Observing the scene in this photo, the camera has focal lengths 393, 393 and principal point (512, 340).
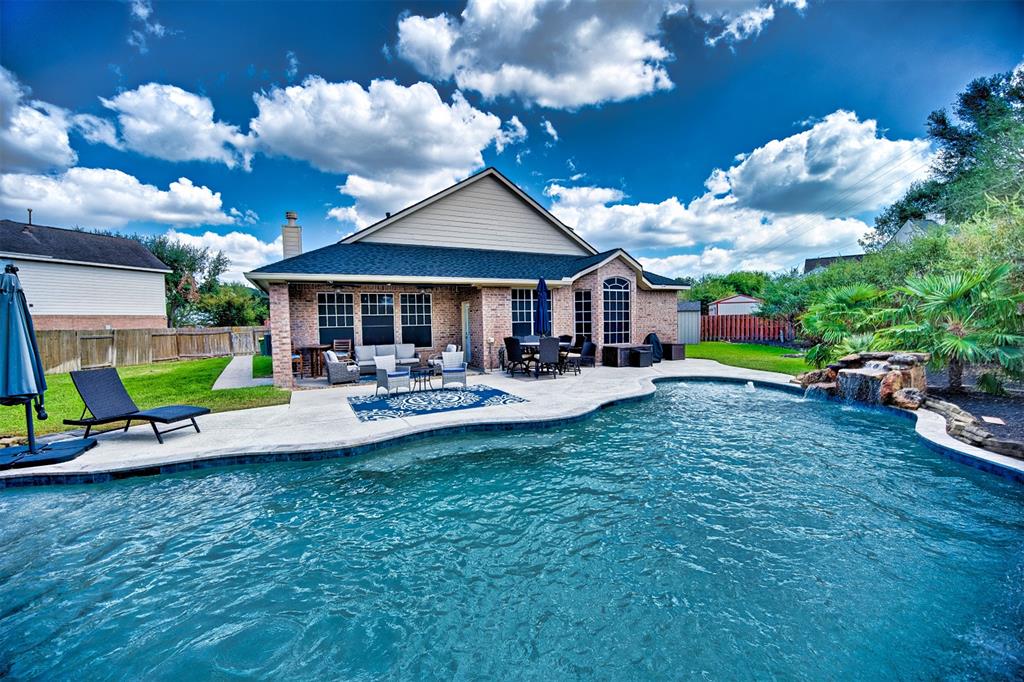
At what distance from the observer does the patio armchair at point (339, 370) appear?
11.3 meters

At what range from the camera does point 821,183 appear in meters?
28.4

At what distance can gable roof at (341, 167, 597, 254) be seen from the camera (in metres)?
14.9

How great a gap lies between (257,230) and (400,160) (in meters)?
21.6

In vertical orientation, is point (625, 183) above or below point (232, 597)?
above

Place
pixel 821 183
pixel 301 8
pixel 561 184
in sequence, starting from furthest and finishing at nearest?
pixel 821 183 < pixel 561 184 < pixel 301 8

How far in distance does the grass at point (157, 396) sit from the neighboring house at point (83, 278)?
10.5m

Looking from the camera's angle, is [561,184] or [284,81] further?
[561,184]

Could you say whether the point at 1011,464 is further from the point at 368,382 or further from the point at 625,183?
the point at 625,183

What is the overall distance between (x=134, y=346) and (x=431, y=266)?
15.1 metres

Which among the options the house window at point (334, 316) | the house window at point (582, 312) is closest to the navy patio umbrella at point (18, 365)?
the house window at point (334, 316)

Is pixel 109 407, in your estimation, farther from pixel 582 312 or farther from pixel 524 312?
pixel 582 312

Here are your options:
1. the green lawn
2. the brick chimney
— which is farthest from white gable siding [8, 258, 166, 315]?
the green lawn

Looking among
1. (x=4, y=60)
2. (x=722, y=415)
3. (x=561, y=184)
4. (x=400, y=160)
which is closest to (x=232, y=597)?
(x=722, y=415)

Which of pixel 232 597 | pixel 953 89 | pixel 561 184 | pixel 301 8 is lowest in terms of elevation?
pixel 232 597
